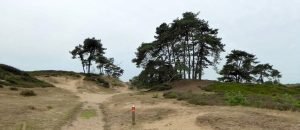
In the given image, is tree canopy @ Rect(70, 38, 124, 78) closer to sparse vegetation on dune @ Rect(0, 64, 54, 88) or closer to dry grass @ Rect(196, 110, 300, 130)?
sparse vegetation on dune @ Rect(0, 64, 54, 88)

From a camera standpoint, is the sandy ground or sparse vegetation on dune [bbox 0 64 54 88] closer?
the sandy ground

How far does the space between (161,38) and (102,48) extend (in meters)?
33.6

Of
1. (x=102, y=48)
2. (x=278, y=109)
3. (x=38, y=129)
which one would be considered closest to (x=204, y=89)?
(x=278, y=109)

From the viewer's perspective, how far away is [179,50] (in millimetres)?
58281

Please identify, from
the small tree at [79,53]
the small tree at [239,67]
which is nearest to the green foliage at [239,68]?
the small tree at [239,67]

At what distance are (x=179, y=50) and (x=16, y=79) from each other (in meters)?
23.4

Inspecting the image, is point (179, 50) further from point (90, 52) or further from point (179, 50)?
point (90, 52)

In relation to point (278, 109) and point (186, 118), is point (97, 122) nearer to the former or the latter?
point (186, 118)

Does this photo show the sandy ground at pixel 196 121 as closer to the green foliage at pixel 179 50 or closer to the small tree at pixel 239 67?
the green foliage at pixel 179 50

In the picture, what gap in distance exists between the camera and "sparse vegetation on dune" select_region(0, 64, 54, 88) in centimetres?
4834

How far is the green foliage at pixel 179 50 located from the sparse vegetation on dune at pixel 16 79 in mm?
15172

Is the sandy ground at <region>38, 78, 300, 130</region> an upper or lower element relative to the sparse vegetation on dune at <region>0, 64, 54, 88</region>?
lower

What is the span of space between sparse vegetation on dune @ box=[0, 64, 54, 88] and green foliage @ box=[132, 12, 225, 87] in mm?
15172

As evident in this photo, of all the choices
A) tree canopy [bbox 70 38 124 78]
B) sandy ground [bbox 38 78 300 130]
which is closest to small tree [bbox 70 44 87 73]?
tree canopy [bbox 70 38 124 78]
